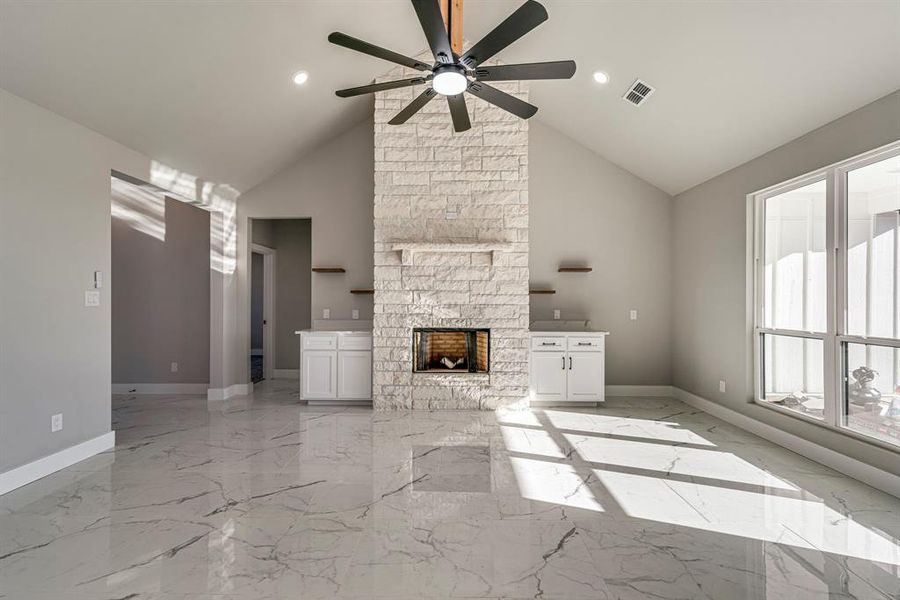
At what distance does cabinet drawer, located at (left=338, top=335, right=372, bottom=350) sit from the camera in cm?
549

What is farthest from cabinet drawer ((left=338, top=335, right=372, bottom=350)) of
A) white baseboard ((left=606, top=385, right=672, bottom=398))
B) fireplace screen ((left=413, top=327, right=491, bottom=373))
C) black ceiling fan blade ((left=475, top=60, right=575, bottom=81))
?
black ceiling fan blade ((left=475, top=60, right=575, bottom=81))

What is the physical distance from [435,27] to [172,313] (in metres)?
5.52

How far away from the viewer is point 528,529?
8.15 ft

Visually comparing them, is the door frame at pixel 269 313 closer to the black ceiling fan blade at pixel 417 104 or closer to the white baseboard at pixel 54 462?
the white baseboard at pixel 54 462

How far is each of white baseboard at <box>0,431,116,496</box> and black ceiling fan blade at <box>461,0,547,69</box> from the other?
385 cm

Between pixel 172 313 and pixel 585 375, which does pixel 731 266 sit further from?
pixel 172 313

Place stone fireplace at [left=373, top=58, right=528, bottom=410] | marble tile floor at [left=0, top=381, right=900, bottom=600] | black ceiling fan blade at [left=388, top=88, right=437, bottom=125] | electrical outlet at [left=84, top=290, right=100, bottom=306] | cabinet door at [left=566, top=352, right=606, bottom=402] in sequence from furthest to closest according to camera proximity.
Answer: cabinet door at [left=566, top=352, right=606, bottom=402] < stone fireplace at [left=373, top=58, right=528, bottom=410] < electrical outlet at [left=84, top=290, right=100, bottom=306] < black ceiling fan blade at [left=388, top=88, right=437, bottom=125] < marble tile floor at [left=0, top=381, right=900, bottom=600]

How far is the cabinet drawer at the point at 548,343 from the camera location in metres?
5.46

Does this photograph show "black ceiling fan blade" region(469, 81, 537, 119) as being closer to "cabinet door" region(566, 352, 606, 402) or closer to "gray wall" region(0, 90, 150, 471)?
"gray wall" region(0, 90, 150, 471)

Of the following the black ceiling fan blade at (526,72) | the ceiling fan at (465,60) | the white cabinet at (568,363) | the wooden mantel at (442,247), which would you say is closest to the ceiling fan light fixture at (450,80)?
the ceiling fan at (465,60)

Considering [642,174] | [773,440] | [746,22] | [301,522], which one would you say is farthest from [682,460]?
[642,174]

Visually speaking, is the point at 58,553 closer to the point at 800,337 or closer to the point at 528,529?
the point at 528,529

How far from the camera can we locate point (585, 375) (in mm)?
5461

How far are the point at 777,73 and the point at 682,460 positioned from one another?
2.88 m
